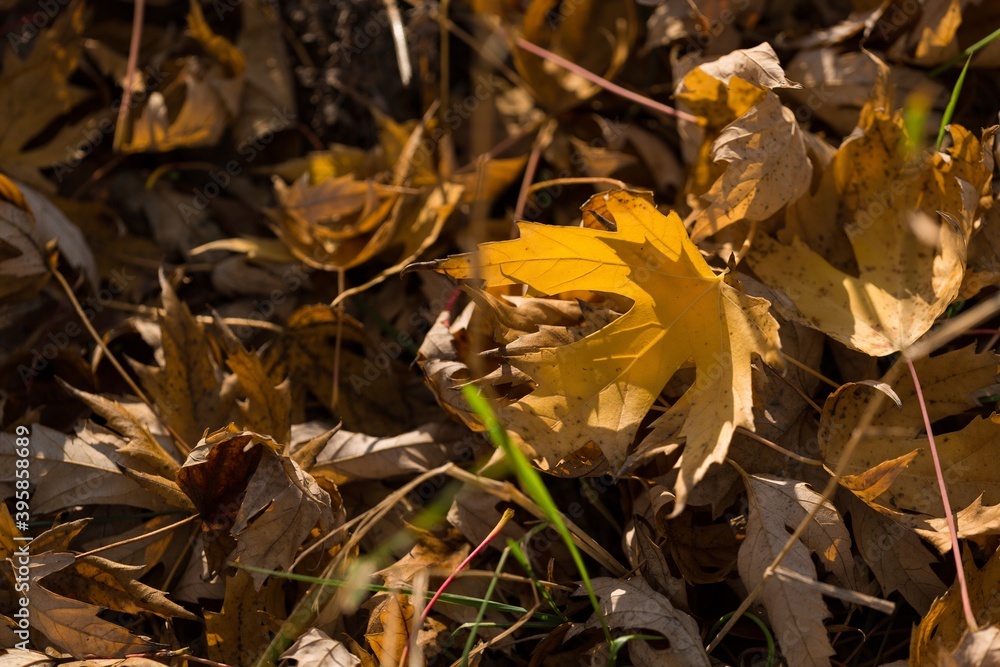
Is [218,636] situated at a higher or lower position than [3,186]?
lower

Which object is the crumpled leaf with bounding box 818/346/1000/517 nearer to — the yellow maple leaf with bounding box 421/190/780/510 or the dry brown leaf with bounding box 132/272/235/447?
the yellow maple leaf with bounding box 421/190/780/510

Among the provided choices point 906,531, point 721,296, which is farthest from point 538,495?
point 906,531

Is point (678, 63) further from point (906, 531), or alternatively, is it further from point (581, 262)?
point (906, 531)

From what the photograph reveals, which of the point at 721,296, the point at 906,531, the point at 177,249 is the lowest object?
the point at 906,531

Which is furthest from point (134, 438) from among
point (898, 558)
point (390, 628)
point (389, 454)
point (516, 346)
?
point (898, 558)

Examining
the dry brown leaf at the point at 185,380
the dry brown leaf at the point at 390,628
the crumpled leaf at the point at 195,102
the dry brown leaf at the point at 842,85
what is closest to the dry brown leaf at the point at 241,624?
the dry brown leaf at the point at 390,628

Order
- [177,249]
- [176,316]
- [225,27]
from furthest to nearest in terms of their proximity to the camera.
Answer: [225,27], [177,249], [176,316]

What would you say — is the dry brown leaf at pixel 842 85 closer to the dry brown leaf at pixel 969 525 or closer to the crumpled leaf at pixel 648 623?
the dry brown leaf at pixel 969 525

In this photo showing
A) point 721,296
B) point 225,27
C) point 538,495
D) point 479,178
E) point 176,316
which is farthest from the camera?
point 225,27
